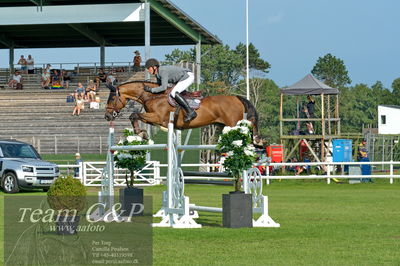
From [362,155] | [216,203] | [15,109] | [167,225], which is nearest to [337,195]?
[216,203]

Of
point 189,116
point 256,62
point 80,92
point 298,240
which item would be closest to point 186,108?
point 189,116

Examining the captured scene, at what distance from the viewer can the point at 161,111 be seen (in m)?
19.1

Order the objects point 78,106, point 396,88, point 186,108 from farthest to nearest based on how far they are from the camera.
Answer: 1. point 396,88
2. point 78,106
3. point 186,108

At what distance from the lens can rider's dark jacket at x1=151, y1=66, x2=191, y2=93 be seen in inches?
733

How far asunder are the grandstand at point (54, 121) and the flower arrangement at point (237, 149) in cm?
2522

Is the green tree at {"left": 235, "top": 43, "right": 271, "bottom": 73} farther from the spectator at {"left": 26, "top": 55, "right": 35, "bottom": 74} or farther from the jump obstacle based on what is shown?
the jump obstacle

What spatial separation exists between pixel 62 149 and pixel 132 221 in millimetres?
25749

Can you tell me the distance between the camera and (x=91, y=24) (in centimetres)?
5194

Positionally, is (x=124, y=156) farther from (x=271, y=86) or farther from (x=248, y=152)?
(x=271, y=86)

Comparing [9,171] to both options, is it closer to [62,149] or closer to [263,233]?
[62,149]

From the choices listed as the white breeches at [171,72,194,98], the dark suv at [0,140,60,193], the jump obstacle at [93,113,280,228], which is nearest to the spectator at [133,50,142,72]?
the dark suv at [0,140,60,193]

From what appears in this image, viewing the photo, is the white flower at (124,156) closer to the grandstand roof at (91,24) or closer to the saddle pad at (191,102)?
the saddle pad at (191,102)

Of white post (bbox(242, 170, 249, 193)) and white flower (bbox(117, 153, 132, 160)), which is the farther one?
white flower (bbox(117, 153, 132, 160))

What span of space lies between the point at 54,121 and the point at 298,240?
109 ft
